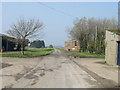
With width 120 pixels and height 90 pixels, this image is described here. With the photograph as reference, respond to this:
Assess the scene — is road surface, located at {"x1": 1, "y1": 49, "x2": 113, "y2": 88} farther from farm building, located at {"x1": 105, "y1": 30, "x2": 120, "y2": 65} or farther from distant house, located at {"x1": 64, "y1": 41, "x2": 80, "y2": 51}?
distant house, located at {"x1": 64, "y1": 41, "x2": 80, "y2": 51}

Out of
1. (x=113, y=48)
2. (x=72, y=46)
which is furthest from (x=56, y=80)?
(x=72, y=46)

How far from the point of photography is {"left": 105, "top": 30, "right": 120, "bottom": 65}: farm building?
778 inches

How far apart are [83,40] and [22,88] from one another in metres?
49.6

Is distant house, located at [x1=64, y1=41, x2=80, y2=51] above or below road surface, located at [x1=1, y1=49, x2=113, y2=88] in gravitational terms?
above

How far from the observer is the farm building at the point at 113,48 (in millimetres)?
19750

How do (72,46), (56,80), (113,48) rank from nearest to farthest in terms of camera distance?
(56,80) < (113,48) < (72,46)

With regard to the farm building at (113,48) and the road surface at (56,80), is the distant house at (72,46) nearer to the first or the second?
the farm building at (113,48)

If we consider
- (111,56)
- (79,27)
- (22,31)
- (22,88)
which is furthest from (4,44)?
(22,88)

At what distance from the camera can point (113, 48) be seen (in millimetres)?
20719

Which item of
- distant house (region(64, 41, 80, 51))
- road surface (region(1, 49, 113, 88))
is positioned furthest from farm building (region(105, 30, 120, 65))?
distant house (region(64, 41, 80, 51))

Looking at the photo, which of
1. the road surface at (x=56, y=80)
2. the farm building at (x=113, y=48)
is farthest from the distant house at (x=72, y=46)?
the road surface at (x=56, y=80)

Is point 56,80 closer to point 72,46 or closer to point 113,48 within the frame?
point 113,48

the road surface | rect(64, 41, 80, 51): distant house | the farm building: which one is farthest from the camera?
rect(64, 41, 80, 51): distant house

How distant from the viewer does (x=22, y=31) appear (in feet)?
117
